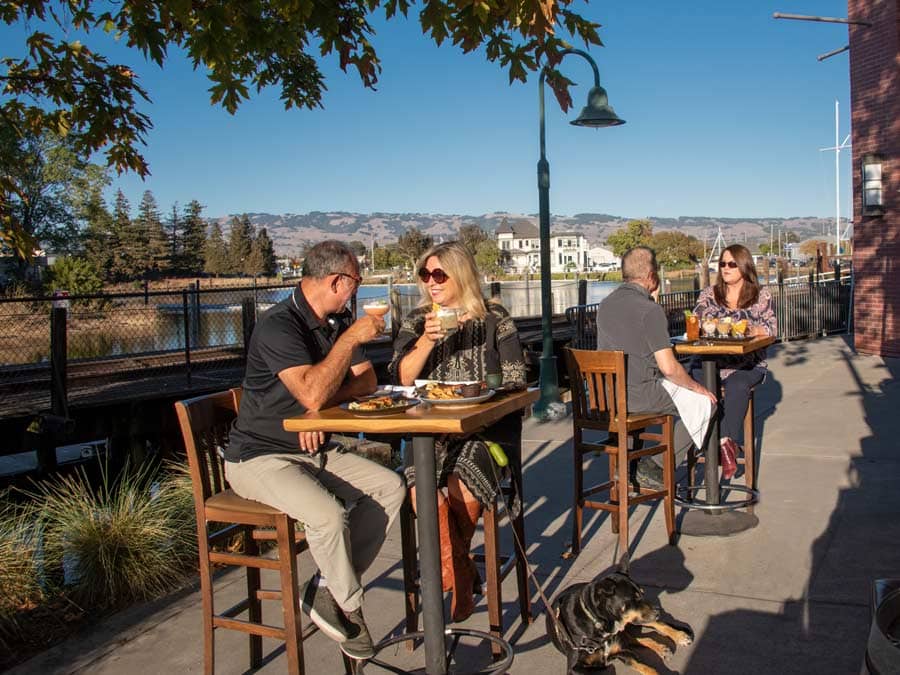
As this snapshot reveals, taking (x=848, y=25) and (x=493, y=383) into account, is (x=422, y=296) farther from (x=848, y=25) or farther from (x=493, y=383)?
(x=848, y=25)

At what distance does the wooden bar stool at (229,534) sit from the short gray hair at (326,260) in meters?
0.64

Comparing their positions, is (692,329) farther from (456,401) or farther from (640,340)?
(456,401)

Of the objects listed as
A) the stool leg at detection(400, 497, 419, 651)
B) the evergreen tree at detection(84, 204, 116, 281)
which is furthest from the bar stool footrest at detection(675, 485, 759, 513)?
the evergreen tree at detection(84, 204, 116, 281)

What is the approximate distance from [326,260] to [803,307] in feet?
50.4

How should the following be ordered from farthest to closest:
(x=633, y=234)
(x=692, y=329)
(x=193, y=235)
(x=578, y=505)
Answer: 1. (x=633, y=234)
2. (x=193, y=235)
3. (x=692, y=329)
4. (x=578, y=505)

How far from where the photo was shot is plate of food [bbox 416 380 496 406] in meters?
3.18

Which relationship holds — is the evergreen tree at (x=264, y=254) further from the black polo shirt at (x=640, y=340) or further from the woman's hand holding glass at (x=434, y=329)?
the woman's hand holding glass at (x=434, y=329)

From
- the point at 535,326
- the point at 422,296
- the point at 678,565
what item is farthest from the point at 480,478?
the point at 535,326

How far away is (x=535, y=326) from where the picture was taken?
25.4 metres

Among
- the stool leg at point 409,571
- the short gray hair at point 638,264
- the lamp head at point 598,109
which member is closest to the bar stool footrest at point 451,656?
the stool leg at point 409,571

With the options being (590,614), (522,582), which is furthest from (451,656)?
(590,614)

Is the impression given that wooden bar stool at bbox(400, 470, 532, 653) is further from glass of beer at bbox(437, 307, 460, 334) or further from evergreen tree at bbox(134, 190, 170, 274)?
evergreen tree at bbox(134, 190, 170, 274)

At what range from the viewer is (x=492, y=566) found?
3.53m

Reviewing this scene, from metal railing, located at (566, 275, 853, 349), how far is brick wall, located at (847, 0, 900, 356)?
8.96 feet
